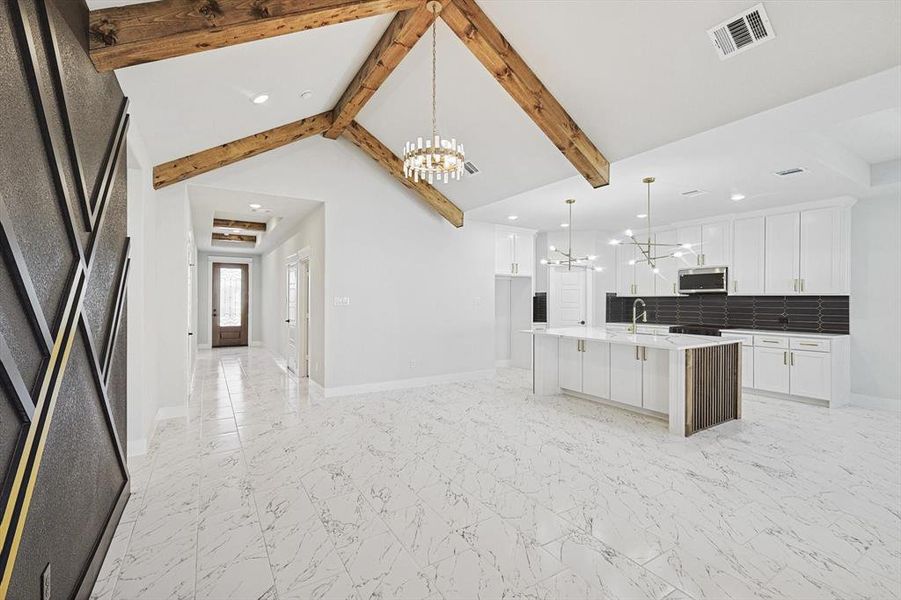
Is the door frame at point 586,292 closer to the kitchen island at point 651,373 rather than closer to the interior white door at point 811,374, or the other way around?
the kitchen island at point 651,373

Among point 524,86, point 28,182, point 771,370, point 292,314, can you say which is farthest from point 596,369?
point 292,314

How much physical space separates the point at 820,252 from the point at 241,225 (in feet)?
31.2

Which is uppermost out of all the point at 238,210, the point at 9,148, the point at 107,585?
the point at 238,210

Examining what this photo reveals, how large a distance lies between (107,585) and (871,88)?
525cm

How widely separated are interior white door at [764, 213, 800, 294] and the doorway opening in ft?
22.6

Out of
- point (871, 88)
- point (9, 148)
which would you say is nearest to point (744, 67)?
point (871, 88)

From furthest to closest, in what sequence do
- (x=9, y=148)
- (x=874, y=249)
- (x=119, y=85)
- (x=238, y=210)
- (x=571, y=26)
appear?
(x=238, y=210) < (x=874, y=249) < (x=571, y=26) < (x=119, y=85) < (x=9, y=148)

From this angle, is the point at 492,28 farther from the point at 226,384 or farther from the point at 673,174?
the point at 226,384

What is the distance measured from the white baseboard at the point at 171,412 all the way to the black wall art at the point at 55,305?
2395 millimetres

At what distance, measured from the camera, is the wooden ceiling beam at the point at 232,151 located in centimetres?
440

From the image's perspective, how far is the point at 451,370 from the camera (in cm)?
675

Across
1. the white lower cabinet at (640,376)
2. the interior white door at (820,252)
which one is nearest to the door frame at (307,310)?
the white lower cabinet at (640,376)

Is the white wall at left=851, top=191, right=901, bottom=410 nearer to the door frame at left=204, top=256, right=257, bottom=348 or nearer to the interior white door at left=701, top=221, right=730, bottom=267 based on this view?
the interior white door at left=701, top=221, right=730, bottom=267

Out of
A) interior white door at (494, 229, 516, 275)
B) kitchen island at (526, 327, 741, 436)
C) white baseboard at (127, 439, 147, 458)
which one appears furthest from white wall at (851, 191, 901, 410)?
white baseboard at (127, 439, 147, 458)
